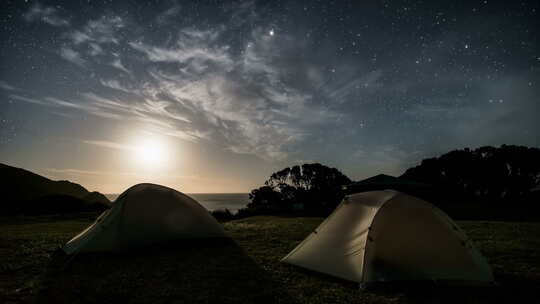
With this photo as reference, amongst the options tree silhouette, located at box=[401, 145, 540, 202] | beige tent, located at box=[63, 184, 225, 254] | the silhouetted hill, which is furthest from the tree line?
beige tent, located at box=[63, 184, 225, 254]

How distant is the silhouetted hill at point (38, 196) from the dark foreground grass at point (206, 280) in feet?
77.0

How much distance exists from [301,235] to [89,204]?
92.2 feet

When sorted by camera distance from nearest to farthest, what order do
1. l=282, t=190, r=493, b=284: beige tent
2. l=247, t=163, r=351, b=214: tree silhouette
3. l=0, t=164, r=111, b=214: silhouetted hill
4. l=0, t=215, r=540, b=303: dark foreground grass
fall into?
l=0, t=215, r=540, b=303: dark foreground grass → l=282, t=190, r=493, b=284: beige tent → l=0, t=164, r=111, b=214: silhouetted hill → l=247, t=163, r=351, b=214: tree silhouette

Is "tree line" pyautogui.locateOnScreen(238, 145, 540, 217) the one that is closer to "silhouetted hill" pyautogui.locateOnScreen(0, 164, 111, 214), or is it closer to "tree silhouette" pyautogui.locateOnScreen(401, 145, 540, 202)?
"tree silhouette" pyautogui.locateOnScreen(401, 145, 540, 202)

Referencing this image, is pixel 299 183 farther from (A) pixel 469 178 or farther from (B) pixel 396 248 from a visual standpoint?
(B) pixel 396 248

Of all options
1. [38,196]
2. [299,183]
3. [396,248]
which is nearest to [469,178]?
[299,183]

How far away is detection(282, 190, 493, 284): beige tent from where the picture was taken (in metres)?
5.10

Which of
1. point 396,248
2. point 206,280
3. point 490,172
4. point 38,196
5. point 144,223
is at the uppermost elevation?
point 490,172

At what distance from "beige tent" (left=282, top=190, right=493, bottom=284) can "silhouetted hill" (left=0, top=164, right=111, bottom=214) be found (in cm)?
3025

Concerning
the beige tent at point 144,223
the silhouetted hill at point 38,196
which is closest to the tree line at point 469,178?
the silhouetted hill at point 38,196

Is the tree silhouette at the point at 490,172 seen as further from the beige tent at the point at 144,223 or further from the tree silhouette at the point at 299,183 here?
the beige tent at the point at 144,223

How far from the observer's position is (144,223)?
7848mm

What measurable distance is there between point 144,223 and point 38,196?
5899 cm

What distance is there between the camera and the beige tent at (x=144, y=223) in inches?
291
